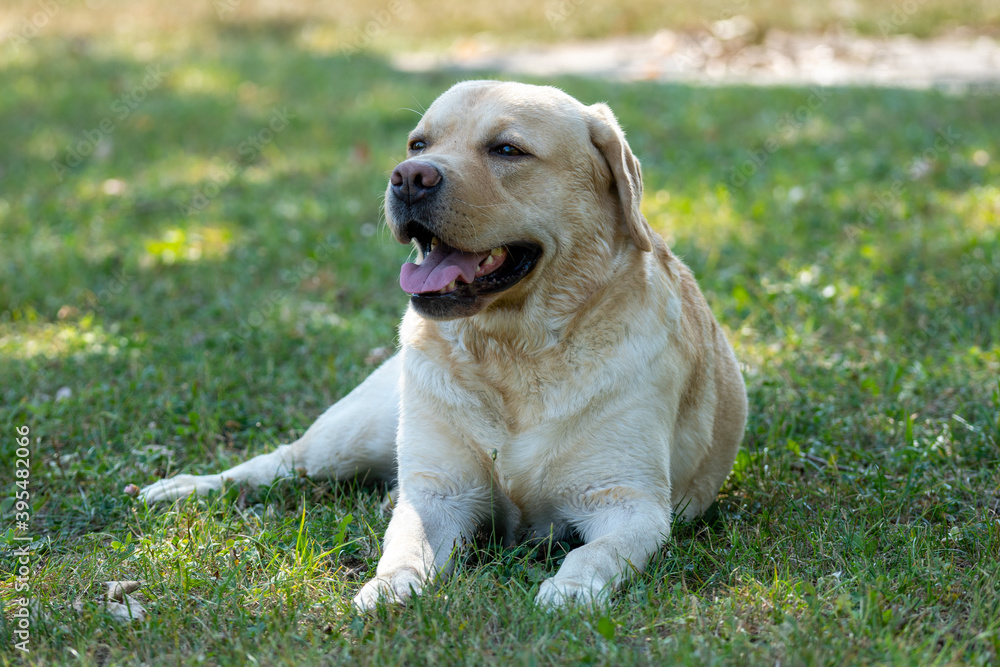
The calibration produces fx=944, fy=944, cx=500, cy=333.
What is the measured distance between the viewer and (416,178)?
3092mm

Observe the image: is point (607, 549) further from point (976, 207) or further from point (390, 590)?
point (976, 207)

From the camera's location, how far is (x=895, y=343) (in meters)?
5.06

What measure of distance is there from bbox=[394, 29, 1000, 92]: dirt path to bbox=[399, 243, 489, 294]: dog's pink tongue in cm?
902

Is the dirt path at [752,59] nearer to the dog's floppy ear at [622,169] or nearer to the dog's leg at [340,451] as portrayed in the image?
the dog's floppy ear at [622,169]

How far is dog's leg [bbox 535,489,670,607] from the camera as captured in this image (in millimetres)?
2777

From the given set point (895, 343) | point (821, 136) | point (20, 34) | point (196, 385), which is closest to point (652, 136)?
point (821, 136)

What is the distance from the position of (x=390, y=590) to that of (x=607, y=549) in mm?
679

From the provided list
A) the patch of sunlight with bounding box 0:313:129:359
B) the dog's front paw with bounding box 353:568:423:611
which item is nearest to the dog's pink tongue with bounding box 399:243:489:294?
the dog's front paw with bounding box 353:568:423:611

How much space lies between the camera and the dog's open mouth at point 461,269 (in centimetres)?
317

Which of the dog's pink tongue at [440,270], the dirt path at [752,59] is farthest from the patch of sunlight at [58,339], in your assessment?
the dirt path at [752,59]

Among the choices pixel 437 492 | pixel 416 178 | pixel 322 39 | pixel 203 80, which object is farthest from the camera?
pixel 322 39
